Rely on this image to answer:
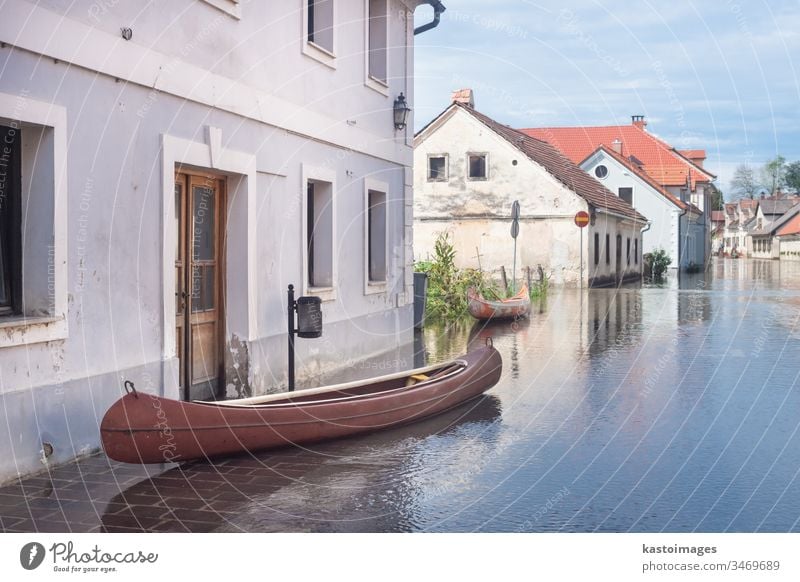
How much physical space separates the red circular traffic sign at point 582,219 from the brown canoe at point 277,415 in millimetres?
23303

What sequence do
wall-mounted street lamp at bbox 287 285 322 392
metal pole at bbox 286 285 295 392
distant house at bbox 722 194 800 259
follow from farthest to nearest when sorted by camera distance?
distant house at bbox 722 194 800 259 < wall-mounted street lamp at bbox 287 285 322 392 < metal pole at bbox 286 285 295 392

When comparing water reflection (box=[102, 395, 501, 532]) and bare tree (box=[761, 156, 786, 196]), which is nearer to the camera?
water reflection (box=[102, 395, 501, 532])

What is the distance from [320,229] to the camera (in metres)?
12.2

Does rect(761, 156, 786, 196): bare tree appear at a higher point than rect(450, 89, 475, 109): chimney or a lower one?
lower

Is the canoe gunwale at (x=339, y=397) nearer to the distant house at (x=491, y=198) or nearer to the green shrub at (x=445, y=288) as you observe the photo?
the green shrub at (x=445, y=288)

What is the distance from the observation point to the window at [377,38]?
13977mm

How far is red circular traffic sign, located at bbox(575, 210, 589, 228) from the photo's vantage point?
32.3 meters

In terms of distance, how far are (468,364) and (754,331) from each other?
9783mm

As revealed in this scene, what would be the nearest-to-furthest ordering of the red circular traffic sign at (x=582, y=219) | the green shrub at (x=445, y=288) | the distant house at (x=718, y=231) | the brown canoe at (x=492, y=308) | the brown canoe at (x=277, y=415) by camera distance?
the brown canoe at (x=277, y=415)
the brown canoe at (x=492, y=308)
the green shrub at (x=445, y=288)
the red circular traffic sign at (x=582, y=219)
the distant house at (x=718, y=231)

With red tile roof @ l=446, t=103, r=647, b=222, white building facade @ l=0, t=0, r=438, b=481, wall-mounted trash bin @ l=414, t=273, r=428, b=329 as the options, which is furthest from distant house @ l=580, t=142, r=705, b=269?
white building facade @ l=0, t=0, r=438, b=481

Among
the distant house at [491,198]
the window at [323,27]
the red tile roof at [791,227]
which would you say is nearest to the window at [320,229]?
the window at [323,27]

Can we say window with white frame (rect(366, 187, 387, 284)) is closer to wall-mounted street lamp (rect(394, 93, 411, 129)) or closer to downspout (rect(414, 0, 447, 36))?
wall-mounted street lamp (rect(394, 93, 411, 129))

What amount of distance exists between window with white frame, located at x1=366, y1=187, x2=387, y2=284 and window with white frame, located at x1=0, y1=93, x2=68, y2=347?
766 cm
